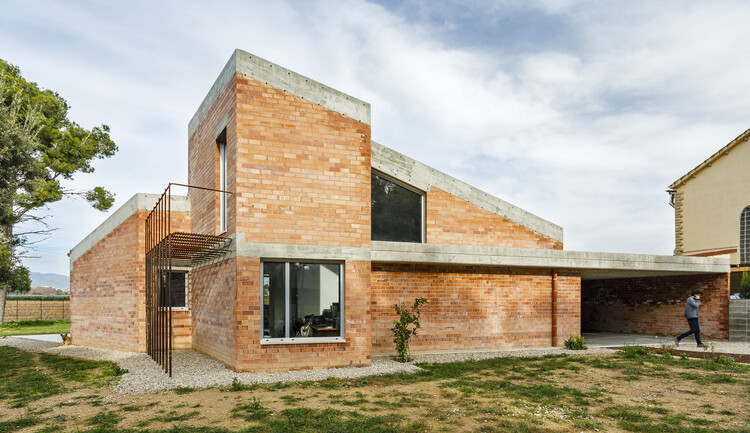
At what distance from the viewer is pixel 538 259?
11.9 metres

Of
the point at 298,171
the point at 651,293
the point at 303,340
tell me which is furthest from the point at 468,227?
the point at 651,293

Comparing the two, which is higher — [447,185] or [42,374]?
[447,185]

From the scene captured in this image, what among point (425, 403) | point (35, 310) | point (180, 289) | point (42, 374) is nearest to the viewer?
point (425, 403)

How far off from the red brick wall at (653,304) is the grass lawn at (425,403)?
19.2 feet

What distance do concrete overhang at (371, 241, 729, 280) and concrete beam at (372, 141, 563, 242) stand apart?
128cm

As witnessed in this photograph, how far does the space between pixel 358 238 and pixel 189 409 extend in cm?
451

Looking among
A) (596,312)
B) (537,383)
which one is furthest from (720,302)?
(537,383)

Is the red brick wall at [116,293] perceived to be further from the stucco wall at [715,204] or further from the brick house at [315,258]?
the stucco wall at [715,204]

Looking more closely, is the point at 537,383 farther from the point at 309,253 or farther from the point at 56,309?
the point at 56,309

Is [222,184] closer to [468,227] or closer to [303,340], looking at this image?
[303,340]

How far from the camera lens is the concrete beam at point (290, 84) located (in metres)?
9.11

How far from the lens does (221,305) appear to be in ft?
31.8

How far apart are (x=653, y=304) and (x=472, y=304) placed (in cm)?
822

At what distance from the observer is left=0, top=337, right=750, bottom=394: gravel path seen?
310 inches
